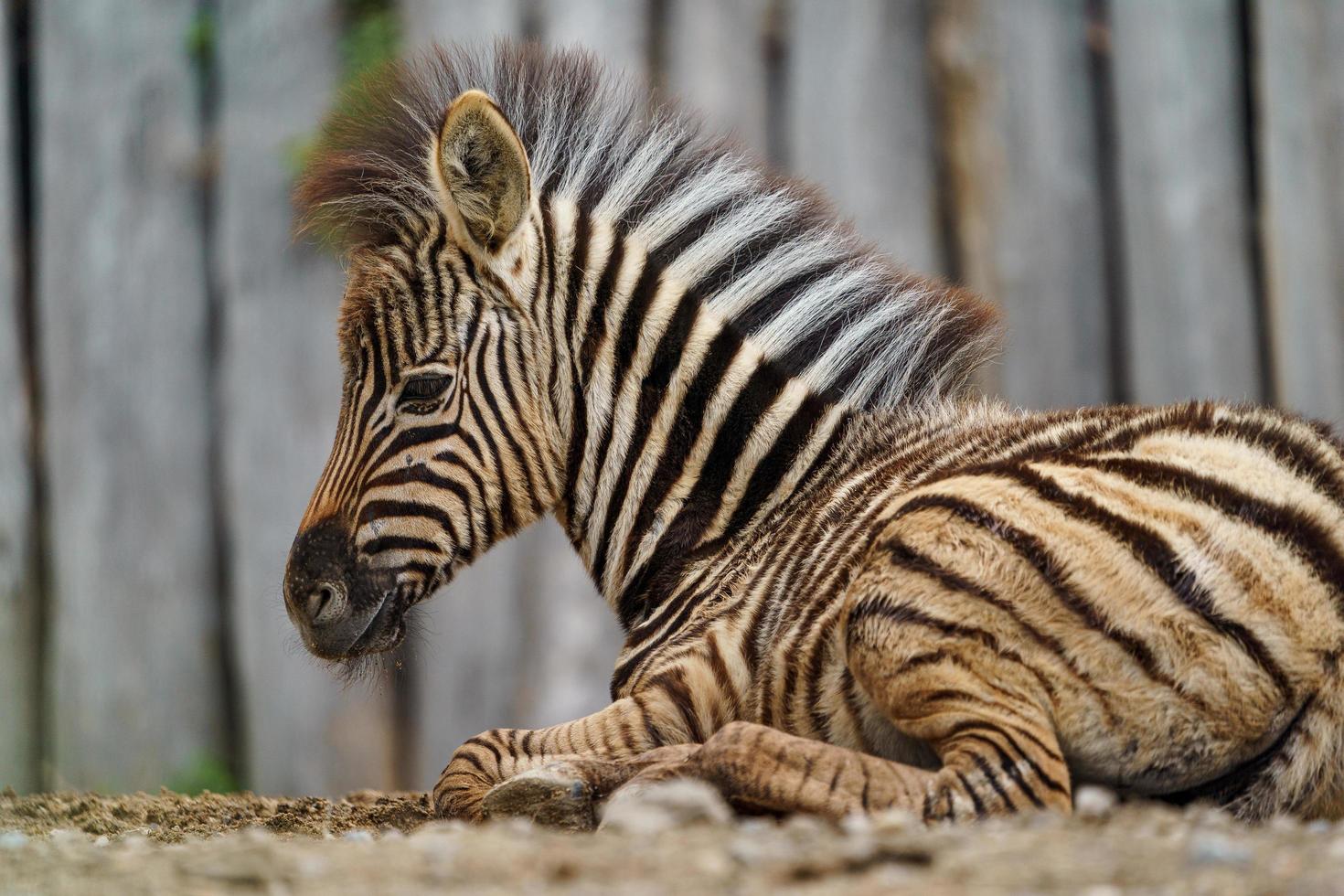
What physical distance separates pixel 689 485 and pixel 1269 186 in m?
4.74

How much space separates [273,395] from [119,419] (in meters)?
0.93

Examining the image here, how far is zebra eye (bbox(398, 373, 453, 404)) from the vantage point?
204 inches

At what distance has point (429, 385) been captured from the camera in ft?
17.0

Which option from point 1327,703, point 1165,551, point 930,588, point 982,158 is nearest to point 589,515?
point 930,588

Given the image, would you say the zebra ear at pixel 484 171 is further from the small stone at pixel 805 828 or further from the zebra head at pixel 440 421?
the small stone at pixel 805 828

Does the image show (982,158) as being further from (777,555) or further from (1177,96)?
(777,555)

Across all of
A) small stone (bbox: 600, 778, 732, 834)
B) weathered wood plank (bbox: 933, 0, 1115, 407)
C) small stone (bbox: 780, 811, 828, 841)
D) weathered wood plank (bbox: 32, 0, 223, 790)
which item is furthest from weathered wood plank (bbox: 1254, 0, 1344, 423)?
weathered wood plank (bbox: 32, 0, 223, 790)

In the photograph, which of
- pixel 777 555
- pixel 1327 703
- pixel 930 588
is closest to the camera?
pixel 1327 703

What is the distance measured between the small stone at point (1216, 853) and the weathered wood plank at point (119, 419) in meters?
6.90

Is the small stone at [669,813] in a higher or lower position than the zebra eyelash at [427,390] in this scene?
lower

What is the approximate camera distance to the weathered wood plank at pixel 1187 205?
26.8 feet

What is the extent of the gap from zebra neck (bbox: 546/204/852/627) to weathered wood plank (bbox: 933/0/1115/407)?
356 cm

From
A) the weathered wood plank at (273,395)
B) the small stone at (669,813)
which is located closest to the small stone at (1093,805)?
the small stone at (669,813)

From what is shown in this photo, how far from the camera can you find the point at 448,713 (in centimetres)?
857
